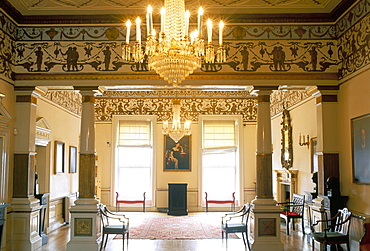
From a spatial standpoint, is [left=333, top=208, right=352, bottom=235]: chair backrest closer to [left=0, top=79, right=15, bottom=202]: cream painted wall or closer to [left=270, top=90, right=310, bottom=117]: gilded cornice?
[left=270, top=90, right=310, bottom=117]: gilded cornice

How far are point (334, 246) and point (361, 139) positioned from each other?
214 centimetres

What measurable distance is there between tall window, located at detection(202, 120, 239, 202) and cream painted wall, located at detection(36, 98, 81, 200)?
4.87 m

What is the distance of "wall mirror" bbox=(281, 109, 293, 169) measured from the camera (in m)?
11.7

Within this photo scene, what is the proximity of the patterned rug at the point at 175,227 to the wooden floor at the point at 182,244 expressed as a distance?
478mm

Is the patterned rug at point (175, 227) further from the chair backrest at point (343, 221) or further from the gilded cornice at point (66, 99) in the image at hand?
the gilded cornice at point (66, 99)

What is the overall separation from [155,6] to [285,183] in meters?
6.86

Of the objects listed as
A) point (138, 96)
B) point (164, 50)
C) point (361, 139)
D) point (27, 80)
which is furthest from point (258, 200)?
point (138, 96)

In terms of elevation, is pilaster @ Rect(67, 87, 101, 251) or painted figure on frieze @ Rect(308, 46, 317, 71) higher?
painted figure on frieze @ Rect(308, 46, 317, 71)

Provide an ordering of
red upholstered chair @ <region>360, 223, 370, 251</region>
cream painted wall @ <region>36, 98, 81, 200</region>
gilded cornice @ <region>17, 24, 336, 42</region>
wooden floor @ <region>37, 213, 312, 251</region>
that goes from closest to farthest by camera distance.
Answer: red upholstered chair @ <region>360, 223, 370, 251</region>, gilded cornice @ <region>17, 24, 336, 42</region>, wooden floor @ <region>37, 213, 312, 251</region>, cream painted wall @ <region>36, 98, 81, 200</region>

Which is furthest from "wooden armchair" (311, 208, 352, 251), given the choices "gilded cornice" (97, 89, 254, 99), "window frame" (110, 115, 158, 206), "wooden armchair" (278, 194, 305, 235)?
"window frame" (110, 115, 158, 206)

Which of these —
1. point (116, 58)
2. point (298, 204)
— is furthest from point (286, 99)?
point (116, 58)

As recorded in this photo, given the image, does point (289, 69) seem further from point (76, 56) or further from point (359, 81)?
point (76, 56)

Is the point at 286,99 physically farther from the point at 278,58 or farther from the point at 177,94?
the point at 177,94

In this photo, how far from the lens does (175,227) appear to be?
1138 cm
